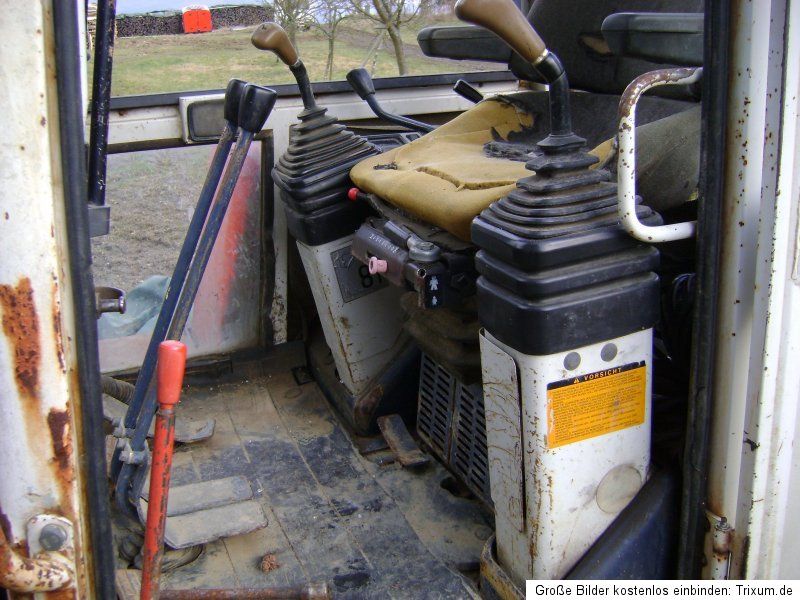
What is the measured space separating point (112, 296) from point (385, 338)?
133cm

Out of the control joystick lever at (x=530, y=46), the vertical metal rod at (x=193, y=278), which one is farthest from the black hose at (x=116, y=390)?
the control joystick lever at (x=530, y=46)

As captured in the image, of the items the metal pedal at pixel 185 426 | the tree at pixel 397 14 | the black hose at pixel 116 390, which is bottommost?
→ the metal pedal at pixel 185 426

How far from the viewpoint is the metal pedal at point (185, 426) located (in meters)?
2.32

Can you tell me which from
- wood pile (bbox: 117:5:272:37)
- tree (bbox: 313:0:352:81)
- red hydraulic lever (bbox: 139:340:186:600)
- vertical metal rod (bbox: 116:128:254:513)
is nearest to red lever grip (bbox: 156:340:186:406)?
red hydraulic lever (bbox: 139:340:186:600)

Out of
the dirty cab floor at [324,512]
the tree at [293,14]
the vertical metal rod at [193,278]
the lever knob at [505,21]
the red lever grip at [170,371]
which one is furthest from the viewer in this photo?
the tree at [293,14]

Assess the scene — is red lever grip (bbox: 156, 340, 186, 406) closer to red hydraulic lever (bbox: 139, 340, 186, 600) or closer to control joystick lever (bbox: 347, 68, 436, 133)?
red hydraulic lever (bbox: 139, 340, 186, 600)

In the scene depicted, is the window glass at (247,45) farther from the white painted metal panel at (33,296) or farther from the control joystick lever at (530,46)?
the white painted metal panel at (33,296)

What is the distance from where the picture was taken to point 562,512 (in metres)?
1.42

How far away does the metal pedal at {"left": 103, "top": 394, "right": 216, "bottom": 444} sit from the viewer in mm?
2316

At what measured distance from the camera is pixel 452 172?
71.9 inches

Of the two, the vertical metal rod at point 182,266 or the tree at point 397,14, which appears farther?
the tree at point 397,14

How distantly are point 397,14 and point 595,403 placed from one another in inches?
205

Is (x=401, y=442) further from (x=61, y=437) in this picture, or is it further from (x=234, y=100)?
(x=61, y=437)

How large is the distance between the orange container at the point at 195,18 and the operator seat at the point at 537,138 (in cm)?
609
